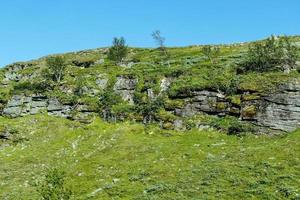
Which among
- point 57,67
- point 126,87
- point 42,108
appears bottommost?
point 42,108

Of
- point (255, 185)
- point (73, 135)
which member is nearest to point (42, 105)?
point (73, 135)

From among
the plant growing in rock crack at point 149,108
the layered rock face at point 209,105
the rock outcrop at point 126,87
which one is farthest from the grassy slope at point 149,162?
the rock outcrop at point 126,87

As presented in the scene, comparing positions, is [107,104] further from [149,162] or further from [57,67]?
[149,162]

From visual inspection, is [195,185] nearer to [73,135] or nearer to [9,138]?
[73,135]

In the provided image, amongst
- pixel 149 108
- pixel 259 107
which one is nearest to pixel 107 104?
pixel 149 108

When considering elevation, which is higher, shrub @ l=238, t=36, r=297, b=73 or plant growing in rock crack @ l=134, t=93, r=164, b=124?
shrub @ l=238, t=36, r=297, b=73

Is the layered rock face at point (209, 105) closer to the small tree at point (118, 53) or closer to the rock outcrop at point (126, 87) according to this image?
the rock outcrop at point (126, 87)

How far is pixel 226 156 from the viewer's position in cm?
5853

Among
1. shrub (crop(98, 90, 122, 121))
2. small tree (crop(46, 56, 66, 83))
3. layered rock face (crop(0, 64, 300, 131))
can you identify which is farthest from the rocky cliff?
small tree (crop(46, 56, 66, 83))

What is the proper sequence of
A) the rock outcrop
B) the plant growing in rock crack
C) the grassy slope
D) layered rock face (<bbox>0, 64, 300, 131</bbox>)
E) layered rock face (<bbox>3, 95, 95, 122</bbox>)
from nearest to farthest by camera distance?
1. the grassy slope
2. layered rock face (<bbox>0, 64, 300, 131</bbox>)
3. the plant growing in rock crack
4. layered rock face (<bbox>3, 95, 95, 122</bbox>)
5. the rock outcrop

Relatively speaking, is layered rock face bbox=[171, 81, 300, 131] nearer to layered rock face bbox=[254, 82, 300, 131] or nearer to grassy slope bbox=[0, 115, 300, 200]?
layered rock face bbox=[254, 82, 300, 131]

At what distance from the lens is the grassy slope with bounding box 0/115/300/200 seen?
163 feet

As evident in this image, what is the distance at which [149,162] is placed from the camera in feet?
194

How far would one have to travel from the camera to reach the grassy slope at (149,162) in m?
49.6
